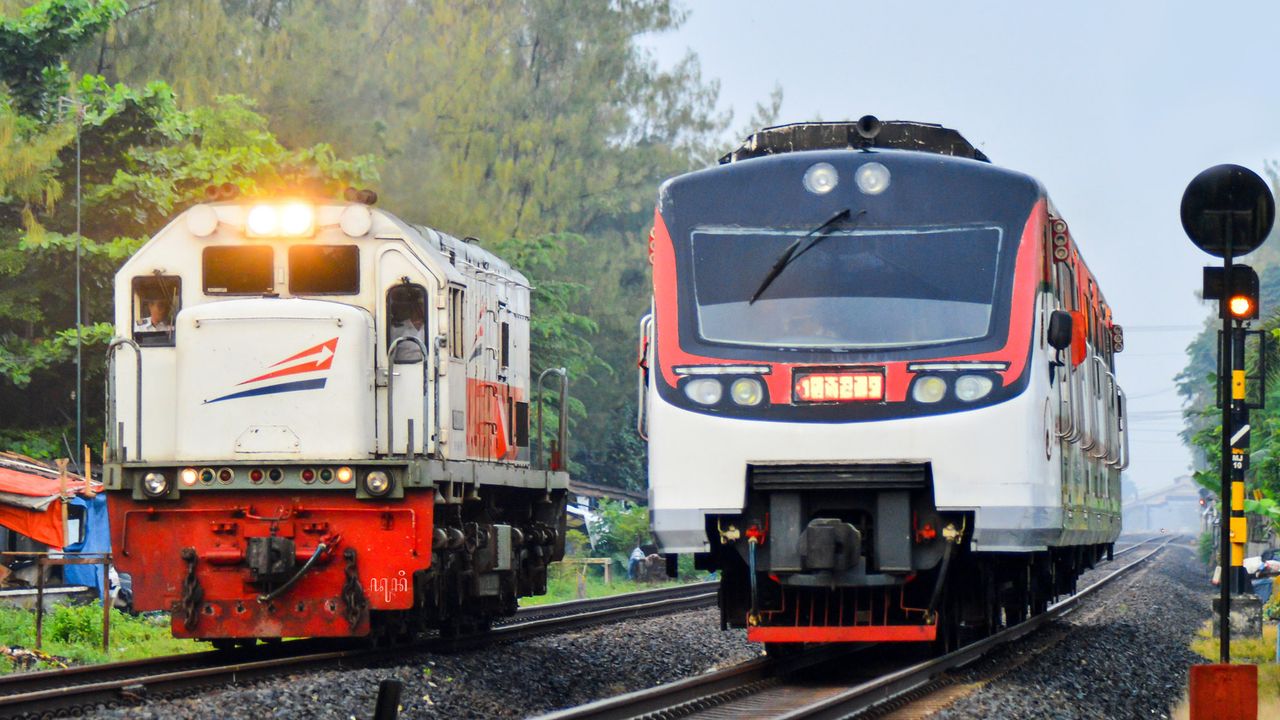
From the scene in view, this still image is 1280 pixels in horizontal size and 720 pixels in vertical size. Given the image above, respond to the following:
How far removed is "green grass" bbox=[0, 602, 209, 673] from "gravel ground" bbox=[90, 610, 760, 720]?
3305 millimetres

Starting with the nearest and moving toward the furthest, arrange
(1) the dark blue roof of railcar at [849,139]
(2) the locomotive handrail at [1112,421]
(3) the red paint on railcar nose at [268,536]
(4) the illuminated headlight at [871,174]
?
1. (4) the illuminated headlight at [871,174]
2. (1) the dark blue roof of railcar at [849,139]
3. (3) the red paint on railcar nose at [268,536]
4. (2) the locomotive handrail at [1112,421]

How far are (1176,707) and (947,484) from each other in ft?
10.0

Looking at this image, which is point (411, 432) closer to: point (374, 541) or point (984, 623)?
point (374, 541)

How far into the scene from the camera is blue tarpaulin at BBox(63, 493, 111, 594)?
2095 centimetres

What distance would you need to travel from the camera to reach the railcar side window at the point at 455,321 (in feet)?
42.0

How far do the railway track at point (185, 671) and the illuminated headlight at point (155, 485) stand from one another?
1191 mm

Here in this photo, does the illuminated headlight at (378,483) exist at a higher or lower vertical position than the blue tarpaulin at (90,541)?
higher

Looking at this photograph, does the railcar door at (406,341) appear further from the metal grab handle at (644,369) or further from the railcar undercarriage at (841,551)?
the railcar undercarriage at (841,551)

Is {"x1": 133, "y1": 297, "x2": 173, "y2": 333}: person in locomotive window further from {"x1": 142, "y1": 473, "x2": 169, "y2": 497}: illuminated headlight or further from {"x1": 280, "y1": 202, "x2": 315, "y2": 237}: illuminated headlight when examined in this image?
{"x1": 142, "y1": 473, "x2": 169, "y2": 497}: illuminated headlight

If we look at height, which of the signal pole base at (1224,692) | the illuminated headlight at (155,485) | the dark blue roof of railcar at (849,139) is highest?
the dark blue roof of railcar at (849,139)

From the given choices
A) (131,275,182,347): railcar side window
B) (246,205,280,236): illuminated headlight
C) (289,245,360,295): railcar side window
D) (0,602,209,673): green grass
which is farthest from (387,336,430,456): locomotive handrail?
(0,602,209,673): green grass

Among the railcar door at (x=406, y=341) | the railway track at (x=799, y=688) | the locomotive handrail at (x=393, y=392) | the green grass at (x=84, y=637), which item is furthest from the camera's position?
the green grass at (x=84, y=637)

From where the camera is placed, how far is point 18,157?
2477cm

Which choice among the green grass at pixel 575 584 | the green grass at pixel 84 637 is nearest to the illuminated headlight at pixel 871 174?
the green grass at pixel 84 637
